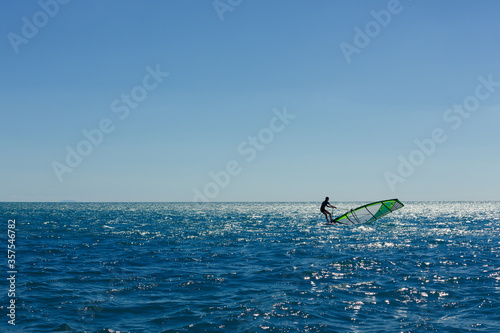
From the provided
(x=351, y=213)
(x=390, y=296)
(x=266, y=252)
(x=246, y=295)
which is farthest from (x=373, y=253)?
(x=246, y=295)

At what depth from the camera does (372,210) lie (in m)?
34.3

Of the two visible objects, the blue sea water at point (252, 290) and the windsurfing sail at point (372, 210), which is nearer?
the blue sea water at point (252, 290)

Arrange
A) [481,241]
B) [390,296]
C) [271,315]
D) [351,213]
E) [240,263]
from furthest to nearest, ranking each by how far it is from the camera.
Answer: [481,241] < [351,213] < [240,263] < [390,296] < [271,315]

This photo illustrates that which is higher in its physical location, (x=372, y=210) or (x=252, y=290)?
(x=372, y=210)

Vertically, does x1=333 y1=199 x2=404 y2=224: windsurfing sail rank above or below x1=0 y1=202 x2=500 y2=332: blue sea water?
above

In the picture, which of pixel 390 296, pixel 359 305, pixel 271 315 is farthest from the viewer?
pixel 390 296

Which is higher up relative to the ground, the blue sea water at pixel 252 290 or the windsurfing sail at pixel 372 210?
the windsurfing sail at pixel 372 210

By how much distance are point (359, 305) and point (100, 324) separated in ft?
32.8

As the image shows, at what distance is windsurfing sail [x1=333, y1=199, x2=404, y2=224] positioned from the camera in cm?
3264

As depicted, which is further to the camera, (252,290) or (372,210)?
(372,210)

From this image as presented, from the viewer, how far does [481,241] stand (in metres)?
38.1

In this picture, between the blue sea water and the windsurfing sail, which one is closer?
the blue sea water

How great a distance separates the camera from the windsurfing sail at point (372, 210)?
32644 mm

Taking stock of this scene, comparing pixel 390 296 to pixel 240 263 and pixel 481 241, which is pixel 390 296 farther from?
pixel 481 241
